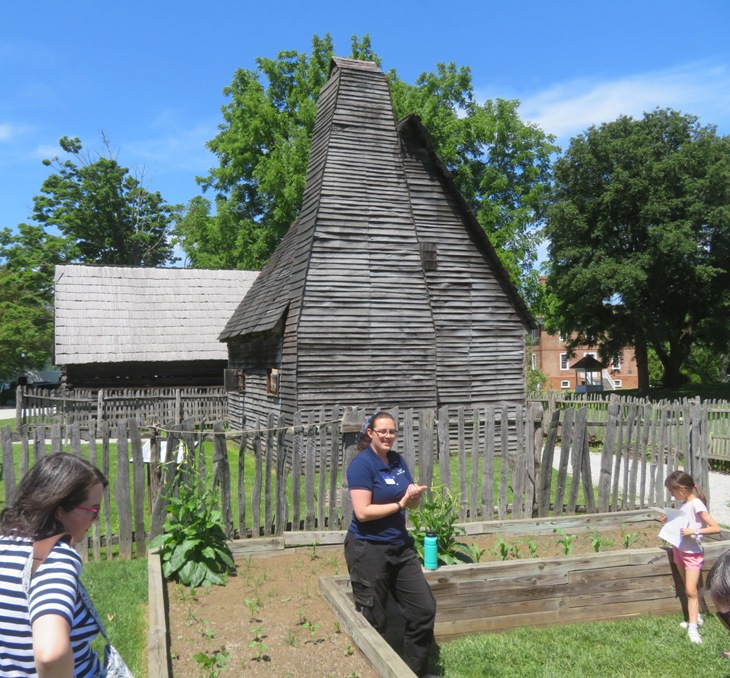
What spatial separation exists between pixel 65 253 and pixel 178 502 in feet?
146

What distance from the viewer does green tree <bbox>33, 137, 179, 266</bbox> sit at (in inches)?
1843

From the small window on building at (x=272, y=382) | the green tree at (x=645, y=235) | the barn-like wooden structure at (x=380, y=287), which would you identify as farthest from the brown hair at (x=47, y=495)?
the green tree at (x=645, y=235)

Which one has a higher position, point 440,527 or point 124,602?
point 440,527

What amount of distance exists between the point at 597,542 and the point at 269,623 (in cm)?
346

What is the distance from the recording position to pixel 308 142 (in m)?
31.9

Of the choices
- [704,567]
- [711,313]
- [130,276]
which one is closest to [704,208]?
[711,313]

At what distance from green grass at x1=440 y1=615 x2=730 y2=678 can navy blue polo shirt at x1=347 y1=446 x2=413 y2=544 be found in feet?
3.82

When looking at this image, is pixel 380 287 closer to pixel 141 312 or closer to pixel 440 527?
pixel 440 527

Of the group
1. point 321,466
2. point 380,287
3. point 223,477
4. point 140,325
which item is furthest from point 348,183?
point 140,325

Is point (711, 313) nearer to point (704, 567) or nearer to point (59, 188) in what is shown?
point (704, 567)

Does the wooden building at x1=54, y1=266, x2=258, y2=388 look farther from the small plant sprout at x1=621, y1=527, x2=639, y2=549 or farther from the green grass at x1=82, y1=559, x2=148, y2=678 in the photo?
the small plant sprout at x1=621, y1=527, x2=639, y2=549

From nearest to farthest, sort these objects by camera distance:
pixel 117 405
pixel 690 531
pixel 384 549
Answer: pixel 384 549 → pixel 690 531 → pixel 117 405

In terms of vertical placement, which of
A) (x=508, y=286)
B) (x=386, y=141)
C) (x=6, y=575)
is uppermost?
(x=386, y=141)

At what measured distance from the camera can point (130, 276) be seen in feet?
92.2
